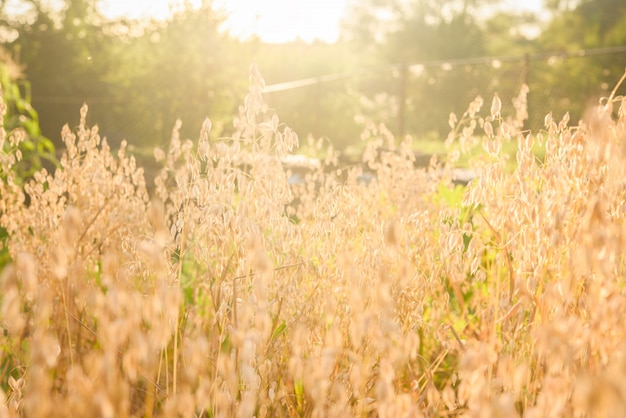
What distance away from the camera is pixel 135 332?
2.77 feet

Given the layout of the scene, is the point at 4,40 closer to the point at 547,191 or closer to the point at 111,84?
the point at 111,84

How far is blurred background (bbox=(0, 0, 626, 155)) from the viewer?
34.7 ft

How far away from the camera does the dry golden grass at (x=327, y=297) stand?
932 millimetres


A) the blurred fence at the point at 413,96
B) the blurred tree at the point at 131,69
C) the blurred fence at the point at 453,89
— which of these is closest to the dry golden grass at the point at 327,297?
the blurred fence at the point at 413,96

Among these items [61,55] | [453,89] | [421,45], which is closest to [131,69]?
[61,55]

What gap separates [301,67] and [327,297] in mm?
21908

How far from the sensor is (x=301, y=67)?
74.9 feet

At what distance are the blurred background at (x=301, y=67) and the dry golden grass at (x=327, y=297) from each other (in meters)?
1.29

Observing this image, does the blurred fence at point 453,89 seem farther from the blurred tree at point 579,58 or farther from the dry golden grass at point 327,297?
the dry golden grass at point 327,297

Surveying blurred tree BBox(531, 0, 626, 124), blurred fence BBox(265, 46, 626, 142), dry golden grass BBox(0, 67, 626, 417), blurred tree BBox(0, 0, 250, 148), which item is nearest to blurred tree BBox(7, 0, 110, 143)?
blurred tree BBox(0, 0, 250, 148)

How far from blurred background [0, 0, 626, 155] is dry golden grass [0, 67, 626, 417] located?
1.29 meters

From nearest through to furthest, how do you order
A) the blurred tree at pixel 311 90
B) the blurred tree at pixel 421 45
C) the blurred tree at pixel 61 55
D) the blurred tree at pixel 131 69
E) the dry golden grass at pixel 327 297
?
the dry golden grass at pixel 327 297
the blurred tree at pixel 131 69
the blurred tree at pixel 61 55
the blurred tree at pixel 311 90
the blurred tree at pixel 421 45

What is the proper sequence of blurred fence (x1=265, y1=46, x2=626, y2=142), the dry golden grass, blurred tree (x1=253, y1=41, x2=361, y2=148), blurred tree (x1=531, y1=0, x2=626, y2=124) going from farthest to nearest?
blurred tree (x1=253, y1=41, x2=361, y2=148), blurred tree (x1=531, y1=0, x2=626, y2=124), blurred fence (x1=265, y1=46, x2=626, y2=142), the dry golden grass

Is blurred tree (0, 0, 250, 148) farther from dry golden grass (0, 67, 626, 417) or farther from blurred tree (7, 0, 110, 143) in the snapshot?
dry golden grass (0, 67, 626, 417)
